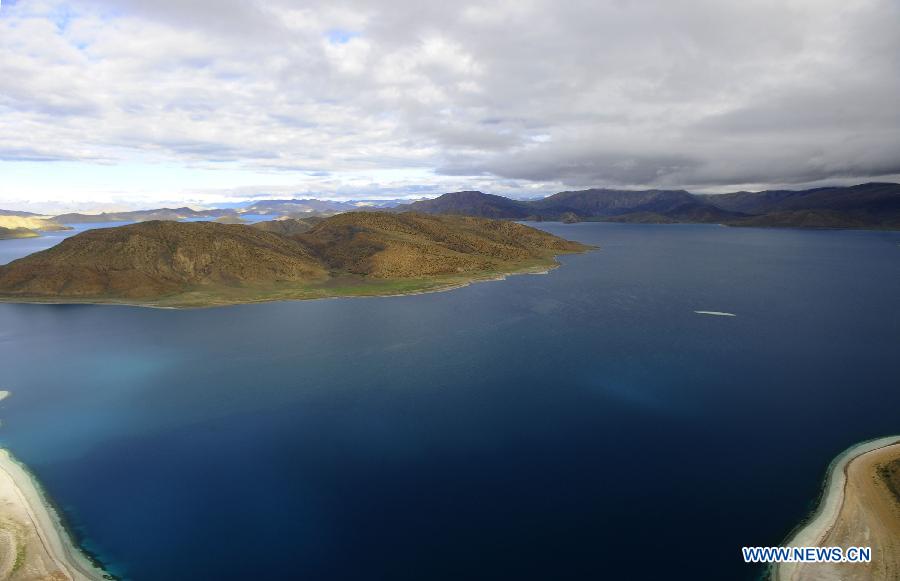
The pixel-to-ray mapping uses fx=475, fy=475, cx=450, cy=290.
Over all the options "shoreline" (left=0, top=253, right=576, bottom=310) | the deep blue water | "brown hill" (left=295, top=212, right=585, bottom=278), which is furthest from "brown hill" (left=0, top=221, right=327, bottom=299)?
the deep blue water

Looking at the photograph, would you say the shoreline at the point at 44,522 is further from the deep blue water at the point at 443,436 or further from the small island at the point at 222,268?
the small island at the point at 222,268

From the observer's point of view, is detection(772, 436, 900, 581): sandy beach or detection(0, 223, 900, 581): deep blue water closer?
detection(772, 436, 900, 581): sandy beach

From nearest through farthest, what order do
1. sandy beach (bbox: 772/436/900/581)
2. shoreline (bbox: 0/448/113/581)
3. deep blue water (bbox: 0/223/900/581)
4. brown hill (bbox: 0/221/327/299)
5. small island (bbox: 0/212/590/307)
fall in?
sandy beach (bbox: 772/436/900/581), shoreline (bbox: 0/448/113/581), deep blue water (bbox: 0/223/900/581), small island (bbox: 0/212/590/307), brown hill (bbox: 0/221/327/299)

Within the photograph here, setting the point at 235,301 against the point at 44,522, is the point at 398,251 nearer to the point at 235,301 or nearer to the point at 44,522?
the point at 235,301

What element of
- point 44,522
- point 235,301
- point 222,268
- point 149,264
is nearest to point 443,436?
point 44,522

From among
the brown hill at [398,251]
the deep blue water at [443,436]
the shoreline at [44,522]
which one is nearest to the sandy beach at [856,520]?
the deep blue water at [443,436]

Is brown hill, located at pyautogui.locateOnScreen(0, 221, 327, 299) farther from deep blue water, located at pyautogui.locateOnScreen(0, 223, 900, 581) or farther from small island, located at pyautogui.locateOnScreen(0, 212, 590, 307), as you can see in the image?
deep blue water, located at pyautogui.locateOnScreen(0, 223, 900, 581)
